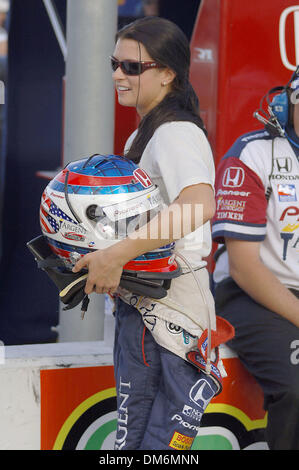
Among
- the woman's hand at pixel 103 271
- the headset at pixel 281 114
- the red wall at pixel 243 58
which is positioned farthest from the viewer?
the red wall at pixel 243 58

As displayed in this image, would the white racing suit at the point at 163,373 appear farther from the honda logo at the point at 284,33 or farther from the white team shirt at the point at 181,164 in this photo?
the honda logo at the point at 284,33

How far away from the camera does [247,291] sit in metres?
2.58

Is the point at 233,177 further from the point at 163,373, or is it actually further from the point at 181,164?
the point at 163,373

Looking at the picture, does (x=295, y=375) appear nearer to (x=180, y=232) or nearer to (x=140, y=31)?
(x=180, y=232)

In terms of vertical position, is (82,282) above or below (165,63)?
below

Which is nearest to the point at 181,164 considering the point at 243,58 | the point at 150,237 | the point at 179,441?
the point at 150,237

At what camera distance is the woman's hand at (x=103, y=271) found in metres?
1.73

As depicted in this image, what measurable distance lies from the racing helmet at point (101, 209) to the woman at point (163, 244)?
7 centimetres

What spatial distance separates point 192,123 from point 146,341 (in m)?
0.63

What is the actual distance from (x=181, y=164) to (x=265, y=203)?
2.77 ft

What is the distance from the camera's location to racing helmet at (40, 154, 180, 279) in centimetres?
181

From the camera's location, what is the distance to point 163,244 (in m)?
1.77

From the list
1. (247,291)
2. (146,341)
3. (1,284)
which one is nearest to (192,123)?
(146,341)

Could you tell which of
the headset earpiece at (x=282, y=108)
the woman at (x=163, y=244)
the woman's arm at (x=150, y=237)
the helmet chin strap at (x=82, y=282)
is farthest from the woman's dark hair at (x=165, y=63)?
the headset earpiece at (x=282, y=108)
